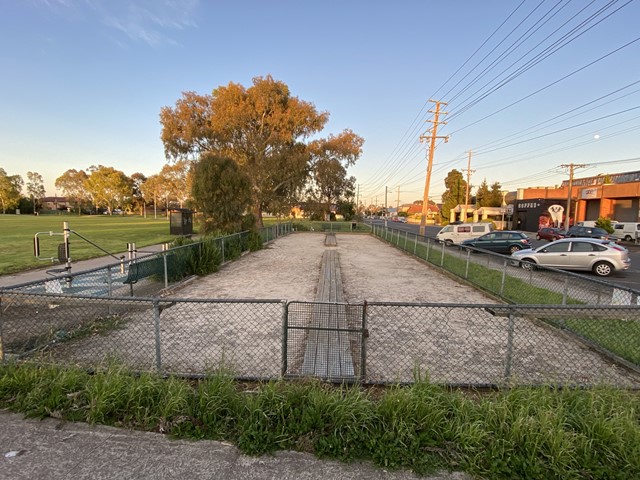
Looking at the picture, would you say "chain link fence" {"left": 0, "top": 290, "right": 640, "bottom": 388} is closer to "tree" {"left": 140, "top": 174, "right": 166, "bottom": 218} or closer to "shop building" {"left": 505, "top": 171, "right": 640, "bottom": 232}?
"shop building" {"left": 505, "top": 171, "right": 640, "bottom": 232}

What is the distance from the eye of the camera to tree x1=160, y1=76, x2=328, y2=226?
25.9 meters

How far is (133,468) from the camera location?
2.26 meters

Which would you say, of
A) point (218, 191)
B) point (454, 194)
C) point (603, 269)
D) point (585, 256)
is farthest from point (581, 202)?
point (218, 191)

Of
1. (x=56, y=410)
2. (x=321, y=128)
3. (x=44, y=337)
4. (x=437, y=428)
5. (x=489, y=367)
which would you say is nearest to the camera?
(x=437, y=428)

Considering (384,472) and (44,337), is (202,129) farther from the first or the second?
(384,472)

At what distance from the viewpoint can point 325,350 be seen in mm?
4234

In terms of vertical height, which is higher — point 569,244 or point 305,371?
point 569,244

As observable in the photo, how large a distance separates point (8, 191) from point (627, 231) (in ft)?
383

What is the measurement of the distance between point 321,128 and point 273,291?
24.0m

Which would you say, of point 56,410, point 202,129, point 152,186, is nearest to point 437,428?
point 56,410

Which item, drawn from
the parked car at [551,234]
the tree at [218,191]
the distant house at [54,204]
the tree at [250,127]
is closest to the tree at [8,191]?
the distant house at [54,204]

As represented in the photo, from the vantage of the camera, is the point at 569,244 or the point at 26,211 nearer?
the point at 569,244

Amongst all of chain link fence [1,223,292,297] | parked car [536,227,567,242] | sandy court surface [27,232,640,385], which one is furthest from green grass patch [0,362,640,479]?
parked car [536,227,567,242]

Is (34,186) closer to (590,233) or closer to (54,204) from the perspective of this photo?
(54,204)
